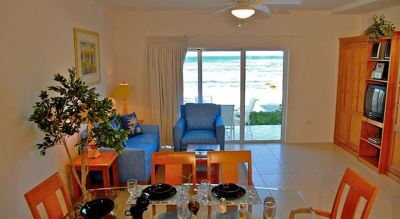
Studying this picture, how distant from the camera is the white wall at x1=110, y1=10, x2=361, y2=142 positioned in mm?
6145

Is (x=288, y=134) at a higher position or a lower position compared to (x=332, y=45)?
lower

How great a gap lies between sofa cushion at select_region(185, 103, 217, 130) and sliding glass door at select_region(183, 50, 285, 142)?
1.89 feet

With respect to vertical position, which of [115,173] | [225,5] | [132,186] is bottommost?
[115,173]

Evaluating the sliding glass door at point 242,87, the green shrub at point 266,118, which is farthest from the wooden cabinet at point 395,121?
the green shrub at point 266,118

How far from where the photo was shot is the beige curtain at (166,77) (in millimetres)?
6141

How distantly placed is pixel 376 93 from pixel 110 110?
160 inches

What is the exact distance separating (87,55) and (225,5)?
240 centimetres

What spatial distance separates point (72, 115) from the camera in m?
3.13

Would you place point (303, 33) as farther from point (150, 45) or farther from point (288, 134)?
point (150, 45)

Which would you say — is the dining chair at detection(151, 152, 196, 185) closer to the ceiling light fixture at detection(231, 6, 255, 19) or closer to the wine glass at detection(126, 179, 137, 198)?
the wine glass at detection(126, 179, 137, 198)

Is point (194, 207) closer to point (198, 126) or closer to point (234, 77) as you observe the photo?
point (198, 126)

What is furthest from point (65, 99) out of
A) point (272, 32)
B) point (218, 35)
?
point (272, 32)

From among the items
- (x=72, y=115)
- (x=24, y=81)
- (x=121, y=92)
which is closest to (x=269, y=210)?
(x=72, y=115)

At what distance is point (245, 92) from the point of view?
6.54 metres
